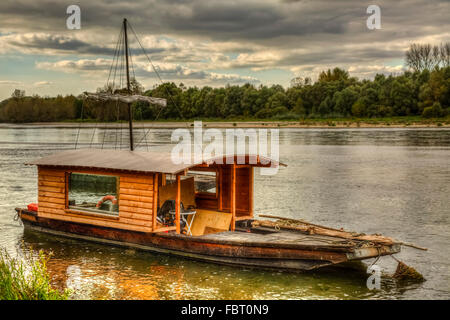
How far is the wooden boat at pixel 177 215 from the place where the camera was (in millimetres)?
13078

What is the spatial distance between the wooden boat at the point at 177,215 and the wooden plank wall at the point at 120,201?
1.2 inches

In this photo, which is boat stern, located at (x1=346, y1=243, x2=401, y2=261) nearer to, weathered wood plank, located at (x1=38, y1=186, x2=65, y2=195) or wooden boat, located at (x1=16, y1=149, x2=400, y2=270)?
wooden boat, located at (x1=16, y1=149, x2=400, y2=270)

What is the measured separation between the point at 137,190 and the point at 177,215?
141 centimetres

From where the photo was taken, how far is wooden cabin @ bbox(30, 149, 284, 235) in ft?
48.5

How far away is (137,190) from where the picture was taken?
1494cm

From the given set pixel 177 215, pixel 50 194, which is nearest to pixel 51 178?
pixel 50 194

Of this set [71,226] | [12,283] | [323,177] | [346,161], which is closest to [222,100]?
[346,161]

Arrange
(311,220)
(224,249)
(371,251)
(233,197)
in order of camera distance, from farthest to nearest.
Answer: (311,220)
(233,197)
(224,249)
(371,251)

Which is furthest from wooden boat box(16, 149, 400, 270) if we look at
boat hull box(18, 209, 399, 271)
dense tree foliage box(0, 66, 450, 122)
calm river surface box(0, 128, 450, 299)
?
dense tree foliage box(0, 66, 450, 122)

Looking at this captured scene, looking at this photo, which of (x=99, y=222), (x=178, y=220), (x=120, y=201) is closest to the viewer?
(x=178, y=220)

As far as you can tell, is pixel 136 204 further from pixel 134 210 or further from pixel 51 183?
pixel 51 183
